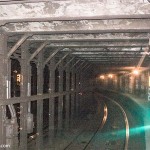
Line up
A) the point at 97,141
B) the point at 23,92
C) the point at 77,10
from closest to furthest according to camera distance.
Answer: the point at 77,10, the point at 23,92, the point at 97,141

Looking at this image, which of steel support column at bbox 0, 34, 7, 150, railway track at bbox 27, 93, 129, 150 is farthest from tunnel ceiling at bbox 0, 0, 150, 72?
railway track at bbox 27, 93, 129, 150

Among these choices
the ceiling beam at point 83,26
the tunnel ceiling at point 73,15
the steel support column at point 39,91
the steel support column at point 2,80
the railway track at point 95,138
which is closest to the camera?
the tunnel ceiling at point 73,15

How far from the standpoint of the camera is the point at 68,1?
16.7 ft

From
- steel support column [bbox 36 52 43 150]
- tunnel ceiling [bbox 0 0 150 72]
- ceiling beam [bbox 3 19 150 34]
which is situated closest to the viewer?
tunnel ceiling [bbox 0 0 150 72]

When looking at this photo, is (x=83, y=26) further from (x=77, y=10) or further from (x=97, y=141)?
(x=97, y=141)

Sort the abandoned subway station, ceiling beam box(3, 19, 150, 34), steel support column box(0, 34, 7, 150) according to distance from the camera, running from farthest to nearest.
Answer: steel support column box(0, 34, 7, 150)
ceiling beam box(3, 19, 150, 34)
the abandoned subway station

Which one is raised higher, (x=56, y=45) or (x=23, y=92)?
(x=56, y=45)

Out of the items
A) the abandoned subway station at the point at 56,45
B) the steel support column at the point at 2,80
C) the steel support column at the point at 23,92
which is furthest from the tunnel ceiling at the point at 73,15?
the steel support column at the point at 23,92

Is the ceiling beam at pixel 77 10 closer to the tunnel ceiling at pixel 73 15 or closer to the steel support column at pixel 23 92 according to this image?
the tunnel ceiling at pixel 73 15

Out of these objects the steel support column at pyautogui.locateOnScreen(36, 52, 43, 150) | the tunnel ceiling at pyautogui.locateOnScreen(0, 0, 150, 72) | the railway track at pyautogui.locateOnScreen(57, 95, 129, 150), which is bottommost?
the railway track at pyautogui.locateOnScreen(57, 95, 129, 150)

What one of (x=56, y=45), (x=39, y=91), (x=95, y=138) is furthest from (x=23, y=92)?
(x=95, y=138)

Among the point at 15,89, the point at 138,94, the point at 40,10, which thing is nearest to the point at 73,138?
the point at 15,89

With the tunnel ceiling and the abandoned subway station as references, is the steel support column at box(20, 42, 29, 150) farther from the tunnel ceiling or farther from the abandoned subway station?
the tunnel ceiling

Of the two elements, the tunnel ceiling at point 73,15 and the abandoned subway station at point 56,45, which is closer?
the tunnel ceiling at point 73,15
